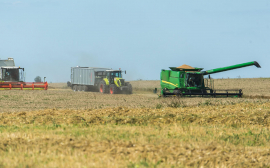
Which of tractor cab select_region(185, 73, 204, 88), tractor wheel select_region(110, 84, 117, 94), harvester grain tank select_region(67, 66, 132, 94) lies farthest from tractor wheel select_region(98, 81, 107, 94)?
tractor cab select_region(185, 73, 204, 88)

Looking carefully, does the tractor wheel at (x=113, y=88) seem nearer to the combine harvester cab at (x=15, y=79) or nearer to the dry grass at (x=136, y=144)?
the combine harvester cab at (x=15, y=79)

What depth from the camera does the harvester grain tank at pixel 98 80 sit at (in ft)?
115

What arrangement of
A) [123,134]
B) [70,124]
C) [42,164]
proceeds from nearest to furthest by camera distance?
[42,164] < [123,134] < [70,124]

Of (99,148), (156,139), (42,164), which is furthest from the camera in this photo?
(156,139)

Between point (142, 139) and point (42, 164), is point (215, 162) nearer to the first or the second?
point (142, 139)

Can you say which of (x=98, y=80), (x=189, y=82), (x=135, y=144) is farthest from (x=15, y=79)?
(x=135, y=144)

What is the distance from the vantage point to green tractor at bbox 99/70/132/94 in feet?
114

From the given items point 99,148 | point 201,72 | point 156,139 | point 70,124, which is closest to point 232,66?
point 201,72

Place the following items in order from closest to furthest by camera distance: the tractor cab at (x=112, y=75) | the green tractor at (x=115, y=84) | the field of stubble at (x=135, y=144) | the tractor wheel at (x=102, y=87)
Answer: the field of stubble at (x=135, y=144) → the green tractor at (x=115, y=84) → the tractor cab at (x=112, y=75) → the tractor wheel at (x=102, y=87)

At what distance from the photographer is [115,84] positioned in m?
35.4

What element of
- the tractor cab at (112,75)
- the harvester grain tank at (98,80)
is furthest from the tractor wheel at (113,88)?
the tractor cab at (112,75)

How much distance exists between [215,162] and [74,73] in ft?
124

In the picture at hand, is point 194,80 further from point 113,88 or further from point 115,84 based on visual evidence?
point 115,84

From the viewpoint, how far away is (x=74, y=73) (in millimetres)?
44500
